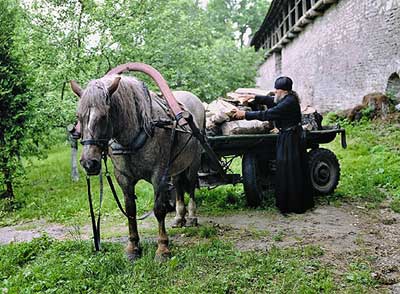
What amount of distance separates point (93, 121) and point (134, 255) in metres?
1.63

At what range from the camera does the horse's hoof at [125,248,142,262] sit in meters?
4.00

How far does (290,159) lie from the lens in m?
5.36

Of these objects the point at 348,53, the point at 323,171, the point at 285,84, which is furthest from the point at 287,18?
the point at 285,84

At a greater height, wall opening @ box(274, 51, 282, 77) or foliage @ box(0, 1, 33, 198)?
wall opening @ box(274, 51, 282, 77)

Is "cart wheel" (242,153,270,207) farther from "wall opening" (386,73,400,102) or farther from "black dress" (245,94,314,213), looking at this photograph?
"wall opening" (386,73,400,102)

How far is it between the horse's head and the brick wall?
8.73 metres

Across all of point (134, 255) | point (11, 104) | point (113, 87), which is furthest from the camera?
point (11, 104)

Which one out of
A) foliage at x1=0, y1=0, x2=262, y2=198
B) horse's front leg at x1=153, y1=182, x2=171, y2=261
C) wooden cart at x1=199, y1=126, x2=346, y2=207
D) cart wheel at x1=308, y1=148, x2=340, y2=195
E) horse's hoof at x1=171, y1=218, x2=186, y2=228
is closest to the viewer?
horse's front leg at x1=153, y1=182, x2=171, y2=261

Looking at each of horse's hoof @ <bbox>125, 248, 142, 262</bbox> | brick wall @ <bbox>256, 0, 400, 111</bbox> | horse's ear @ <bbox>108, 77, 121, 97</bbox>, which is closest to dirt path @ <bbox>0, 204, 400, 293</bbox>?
horse's hoof @ <bbox>125, 248, 142, 262</bbox>

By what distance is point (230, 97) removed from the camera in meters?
6.37

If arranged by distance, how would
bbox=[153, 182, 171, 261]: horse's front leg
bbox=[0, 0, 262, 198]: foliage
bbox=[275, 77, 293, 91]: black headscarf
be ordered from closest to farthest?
1. bbox=[153, 182, 171, 261]: horse's front leg
2. bbox=[275, 77, 293, 91]: black headscarf
3. bbox=[0, 0, 262, 198]: foliage

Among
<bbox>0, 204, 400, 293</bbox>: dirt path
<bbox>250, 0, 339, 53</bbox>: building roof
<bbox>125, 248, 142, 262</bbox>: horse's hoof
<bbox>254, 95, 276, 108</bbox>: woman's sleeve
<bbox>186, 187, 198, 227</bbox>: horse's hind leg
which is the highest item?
<bbox>250, 0, 339, 53</bbox>: building roof

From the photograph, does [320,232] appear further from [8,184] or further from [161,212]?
[8,184]

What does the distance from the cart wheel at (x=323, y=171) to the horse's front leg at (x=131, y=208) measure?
122 inches
